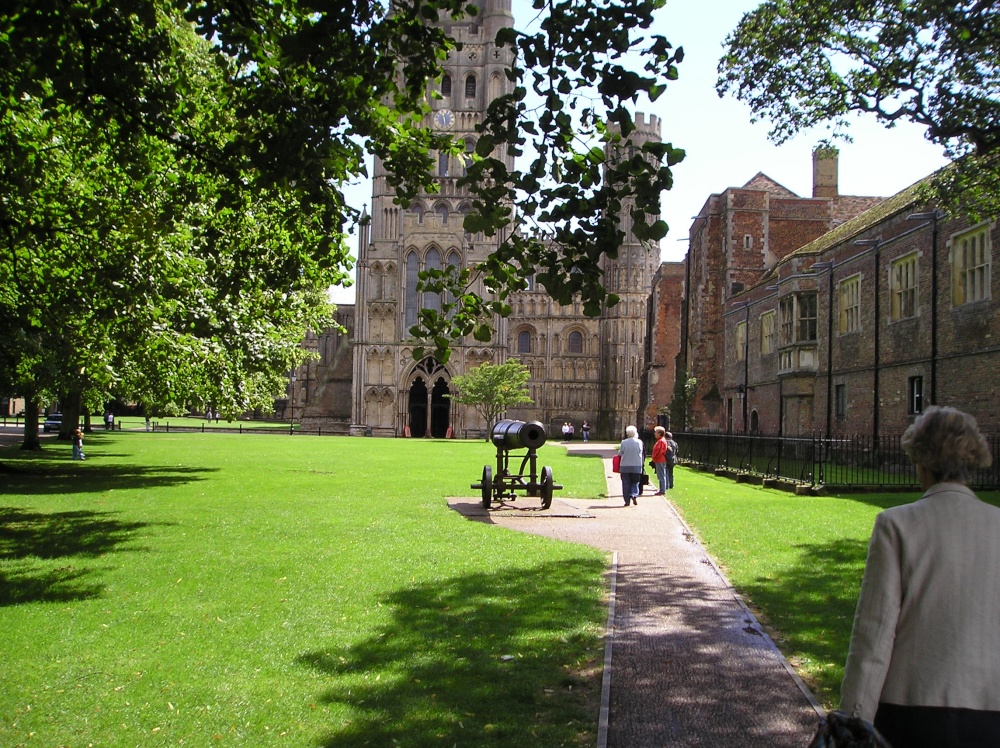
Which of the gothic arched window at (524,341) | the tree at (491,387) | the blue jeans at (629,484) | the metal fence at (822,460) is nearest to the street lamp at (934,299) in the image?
the metal fence at (822,460)

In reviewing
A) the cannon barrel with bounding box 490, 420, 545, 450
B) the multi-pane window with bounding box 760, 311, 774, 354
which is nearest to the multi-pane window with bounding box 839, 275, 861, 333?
the multi-pane window with bounding box 760, 311, 774, 354

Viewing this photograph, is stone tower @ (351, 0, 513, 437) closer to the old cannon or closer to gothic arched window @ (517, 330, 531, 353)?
gothic arched window @ (517, 330, 531, 353)

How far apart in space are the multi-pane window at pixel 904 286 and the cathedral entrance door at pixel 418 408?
50.4 metres

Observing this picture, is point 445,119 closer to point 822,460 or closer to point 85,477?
point 85,477

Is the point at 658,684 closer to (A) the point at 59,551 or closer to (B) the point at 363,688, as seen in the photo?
(B) the point at 363,688

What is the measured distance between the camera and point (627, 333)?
82.2 metres

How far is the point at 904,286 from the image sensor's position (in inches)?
993

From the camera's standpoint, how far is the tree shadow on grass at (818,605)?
6801 millimetres

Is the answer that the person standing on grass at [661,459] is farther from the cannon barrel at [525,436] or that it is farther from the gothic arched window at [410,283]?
the gothic arched window at [410,283]

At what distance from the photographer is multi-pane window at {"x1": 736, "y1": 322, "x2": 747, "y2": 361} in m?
39.7

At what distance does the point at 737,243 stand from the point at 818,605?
36.6m

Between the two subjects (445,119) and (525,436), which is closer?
(525,436)

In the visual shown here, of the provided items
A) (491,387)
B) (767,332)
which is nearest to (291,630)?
(767,332)

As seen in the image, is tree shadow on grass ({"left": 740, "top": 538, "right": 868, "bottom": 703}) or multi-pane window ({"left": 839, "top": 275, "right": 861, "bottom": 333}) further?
multi-pane window ({"left": 839, "top": 275, "right": 861, "bottom": 333})
